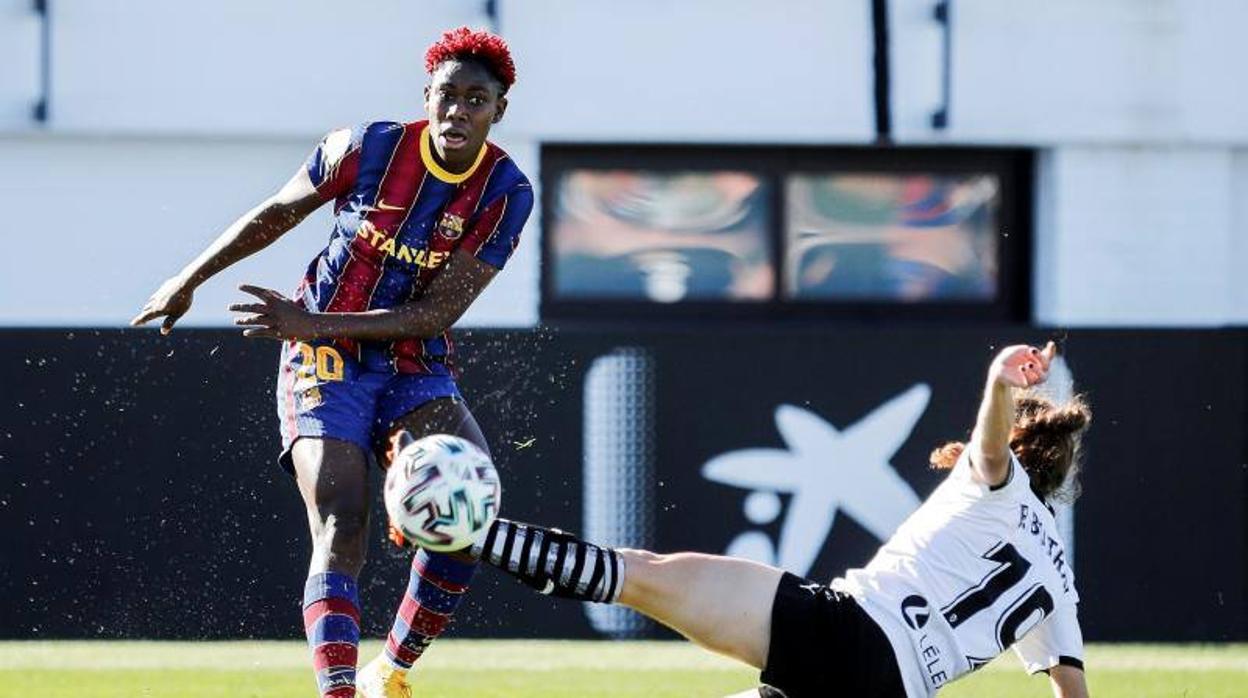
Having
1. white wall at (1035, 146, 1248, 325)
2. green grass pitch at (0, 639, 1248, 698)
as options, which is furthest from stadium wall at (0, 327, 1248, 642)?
white wall at (1035, 146, 1248, 325)

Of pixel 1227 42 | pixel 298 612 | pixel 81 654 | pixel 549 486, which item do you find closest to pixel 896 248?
pixel 1227 42

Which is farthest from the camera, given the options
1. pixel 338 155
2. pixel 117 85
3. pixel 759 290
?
pixel 759 290

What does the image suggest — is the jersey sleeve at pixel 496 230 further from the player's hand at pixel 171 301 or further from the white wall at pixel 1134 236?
the white wall at pixel 1134 236

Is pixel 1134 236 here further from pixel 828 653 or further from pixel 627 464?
pixel 828 653

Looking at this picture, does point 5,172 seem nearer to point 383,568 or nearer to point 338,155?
point 383,568

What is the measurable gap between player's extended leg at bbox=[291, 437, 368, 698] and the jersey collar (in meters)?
0.77

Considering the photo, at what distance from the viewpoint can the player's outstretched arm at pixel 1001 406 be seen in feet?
19.1

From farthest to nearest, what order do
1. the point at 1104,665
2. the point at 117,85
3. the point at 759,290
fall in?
1. the point at 759,290
2. the point at 117,85
3. the point at 1104,665

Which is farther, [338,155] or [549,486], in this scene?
[549,486]

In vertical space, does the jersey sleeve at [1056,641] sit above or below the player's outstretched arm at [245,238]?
below

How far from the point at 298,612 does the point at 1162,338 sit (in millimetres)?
3805

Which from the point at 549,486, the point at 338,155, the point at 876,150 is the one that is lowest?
the point at 549,486

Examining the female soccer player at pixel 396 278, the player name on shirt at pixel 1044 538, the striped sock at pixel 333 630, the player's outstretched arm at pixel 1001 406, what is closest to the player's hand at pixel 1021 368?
the player's outstretched arm at pixel 1001 406

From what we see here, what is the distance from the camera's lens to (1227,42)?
41.7ft
